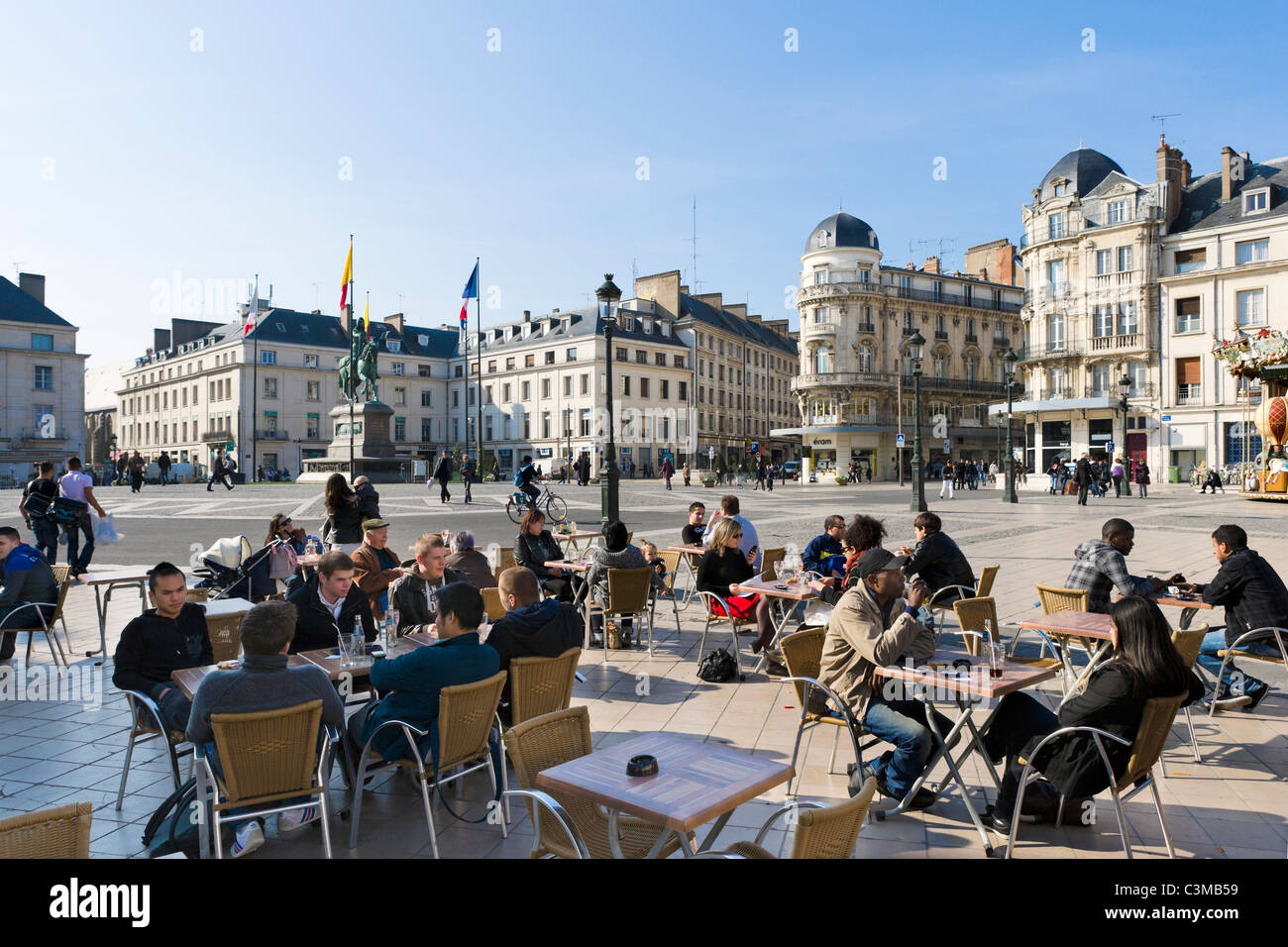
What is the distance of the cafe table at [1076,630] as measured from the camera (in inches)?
211

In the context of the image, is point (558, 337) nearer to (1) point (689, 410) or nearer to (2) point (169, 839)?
(1) point (689, 410)

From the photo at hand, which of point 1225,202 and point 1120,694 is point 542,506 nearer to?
point 1120,694

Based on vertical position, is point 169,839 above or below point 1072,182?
below

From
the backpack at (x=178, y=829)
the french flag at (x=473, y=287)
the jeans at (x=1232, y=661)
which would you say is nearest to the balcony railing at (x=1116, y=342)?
the french flag at (x=473, y=287)

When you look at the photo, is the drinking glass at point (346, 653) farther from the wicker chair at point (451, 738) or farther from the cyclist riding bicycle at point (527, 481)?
the cyclist riding bicycle at point (527, 481)

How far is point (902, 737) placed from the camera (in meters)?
4.26

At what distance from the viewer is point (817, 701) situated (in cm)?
487

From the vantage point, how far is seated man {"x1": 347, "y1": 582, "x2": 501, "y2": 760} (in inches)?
161

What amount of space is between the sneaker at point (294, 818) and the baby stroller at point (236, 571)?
156 inches

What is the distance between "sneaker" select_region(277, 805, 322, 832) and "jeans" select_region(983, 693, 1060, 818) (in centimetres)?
341


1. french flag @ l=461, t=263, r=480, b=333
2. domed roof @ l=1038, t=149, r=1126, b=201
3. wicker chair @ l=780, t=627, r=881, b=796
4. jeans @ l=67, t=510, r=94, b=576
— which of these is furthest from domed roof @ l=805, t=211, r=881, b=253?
wicker chair @ l=780, t=627, r=881, b=796

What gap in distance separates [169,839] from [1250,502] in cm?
3278
